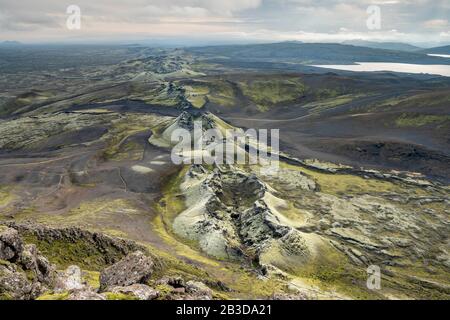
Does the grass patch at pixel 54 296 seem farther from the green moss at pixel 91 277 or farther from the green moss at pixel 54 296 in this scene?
the green moss at pixel 91 277

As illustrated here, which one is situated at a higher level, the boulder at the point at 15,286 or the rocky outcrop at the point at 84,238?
the boulder at the point at 15,286

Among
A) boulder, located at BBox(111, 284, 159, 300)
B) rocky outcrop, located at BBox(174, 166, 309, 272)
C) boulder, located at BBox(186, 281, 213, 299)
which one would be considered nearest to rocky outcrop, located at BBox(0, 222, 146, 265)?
boulder, located at BBox(186, 281, 213, 299)

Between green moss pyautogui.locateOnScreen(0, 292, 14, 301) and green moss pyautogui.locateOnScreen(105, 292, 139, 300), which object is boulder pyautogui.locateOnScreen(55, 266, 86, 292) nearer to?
green moss pyautogui.locateOnScreen(0, 292, 14, 301)

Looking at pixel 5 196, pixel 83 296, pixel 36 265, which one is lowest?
pixel 5 196

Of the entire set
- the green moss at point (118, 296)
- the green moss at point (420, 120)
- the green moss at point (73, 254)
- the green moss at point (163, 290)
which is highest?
the green moss at point (420, 120)

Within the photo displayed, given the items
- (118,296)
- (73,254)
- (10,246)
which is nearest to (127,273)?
(118,296)

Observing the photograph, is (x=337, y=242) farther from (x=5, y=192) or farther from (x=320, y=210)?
(x=5, y=192)

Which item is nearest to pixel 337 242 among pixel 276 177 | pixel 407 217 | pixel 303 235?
pixel 303 235

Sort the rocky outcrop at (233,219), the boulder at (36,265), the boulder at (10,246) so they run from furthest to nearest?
the rocky outcrop at (233,219)
the boulder at (36,265)
the boulder at (10,246)

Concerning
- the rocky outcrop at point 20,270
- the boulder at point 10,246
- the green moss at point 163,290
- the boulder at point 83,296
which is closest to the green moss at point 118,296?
the boulder at point 83,296

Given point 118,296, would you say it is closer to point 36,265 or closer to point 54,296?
point 54,296
